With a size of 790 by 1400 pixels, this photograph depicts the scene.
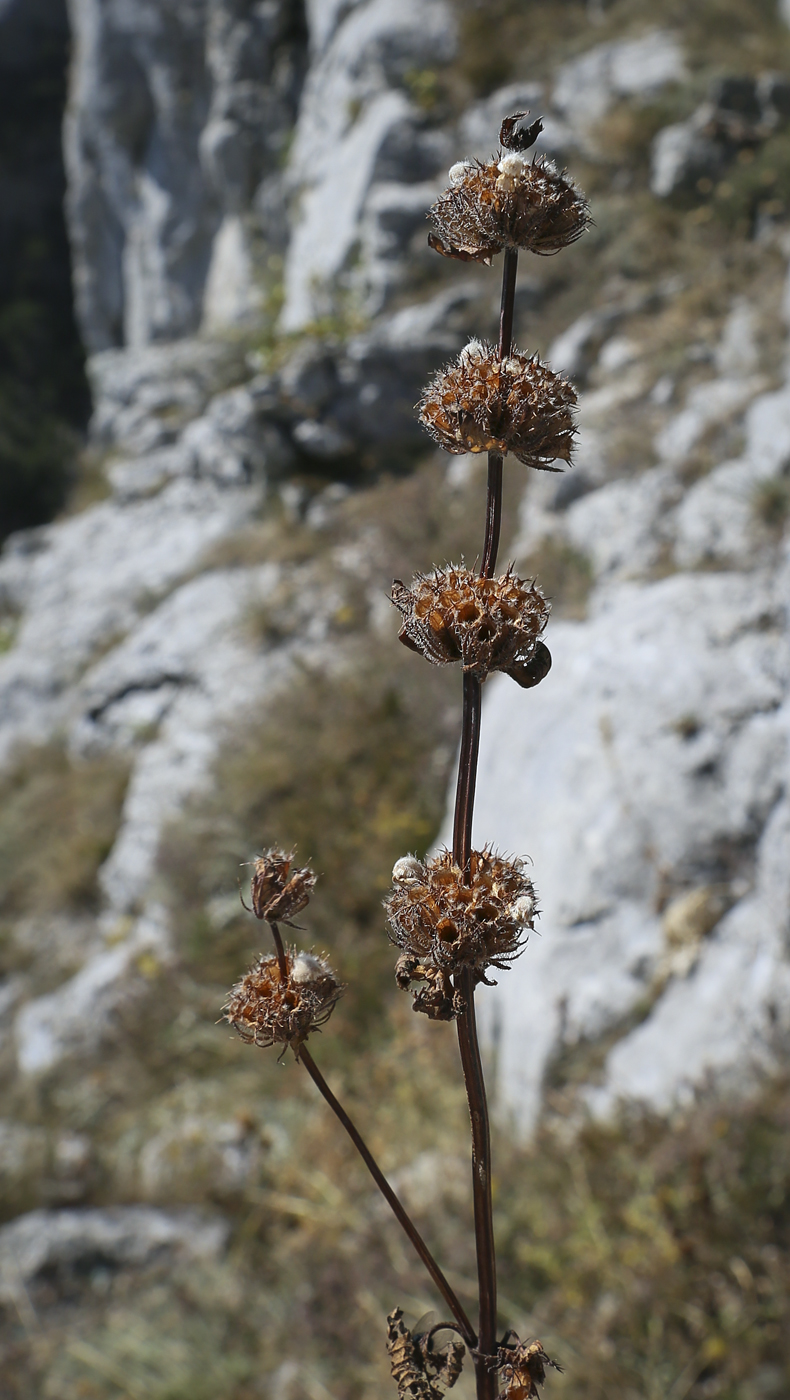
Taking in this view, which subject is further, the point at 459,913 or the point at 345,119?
the point at 345,119

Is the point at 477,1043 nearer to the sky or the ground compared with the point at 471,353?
nearer to the ground

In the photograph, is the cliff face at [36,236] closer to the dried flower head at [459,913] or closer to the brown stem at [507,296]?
the brown stem at [507,296]

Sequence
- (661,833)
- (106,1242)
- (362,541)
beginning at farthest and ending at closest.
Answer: (362,541) < (106,1242) < (661,833)

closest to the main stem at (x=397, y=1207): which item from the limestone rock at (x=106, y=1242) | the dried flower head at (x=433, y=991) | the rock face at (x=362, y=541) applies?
the dried flower head at (x=433, y=991)

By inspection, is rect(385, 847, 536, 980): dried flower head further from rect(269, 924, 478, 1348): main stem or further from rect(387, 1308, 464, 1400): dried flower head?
rect(387, 1308, 464, 1400): dried flower head

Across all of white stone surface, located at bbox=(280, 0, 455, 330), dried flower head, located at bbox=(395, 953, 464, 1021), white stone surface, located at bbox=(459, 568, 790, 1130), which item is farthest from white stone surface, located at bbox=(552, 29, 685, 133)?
dried flower head, located at bbox=(395, 953, 464, 1021)

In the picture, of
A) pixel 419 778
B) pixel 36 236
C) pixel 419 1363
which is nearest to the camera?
pixel 419 1363

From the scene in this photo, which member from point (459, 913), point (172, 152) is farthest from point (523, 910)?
point (172, 152)

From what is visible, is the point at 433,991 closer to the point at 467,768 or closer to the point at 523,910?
the point at 523,910
